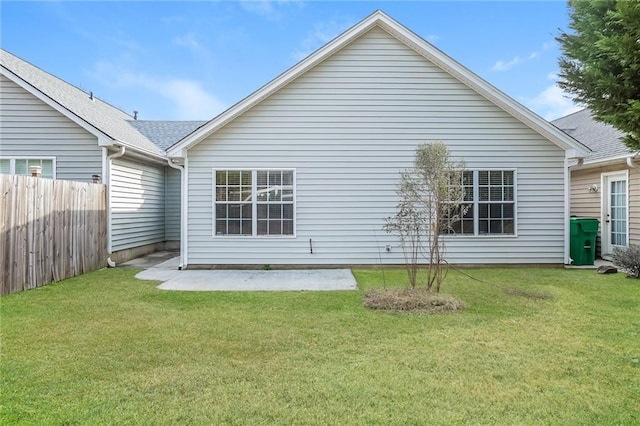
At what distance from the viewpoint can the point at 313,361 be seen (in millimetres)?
3959

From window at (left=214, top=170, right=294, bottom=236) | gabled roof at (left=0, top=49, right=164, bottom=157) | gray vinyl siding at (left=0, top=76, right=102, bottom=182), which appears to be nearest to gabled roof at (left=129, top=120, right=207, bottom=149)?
gabled roof at (left=0, top=49, right=164, bottom=157)

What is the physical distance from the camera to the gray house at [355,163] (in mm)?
9766

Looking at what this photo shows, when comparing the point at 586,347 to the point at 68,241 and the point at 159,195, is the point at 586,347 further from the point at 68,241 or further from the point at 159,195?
the point at 159,195

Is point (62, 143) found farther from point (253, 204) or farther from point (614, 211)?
point (614, 211)

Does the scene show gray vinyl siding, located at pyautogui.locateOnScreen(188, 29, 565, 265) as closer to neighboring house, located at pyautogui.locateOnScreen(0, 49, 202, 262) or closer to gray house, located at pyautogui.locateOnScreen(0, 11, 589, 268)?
gray house, located at pyautogui.locateOnScreen(0, 11, 589, 268)

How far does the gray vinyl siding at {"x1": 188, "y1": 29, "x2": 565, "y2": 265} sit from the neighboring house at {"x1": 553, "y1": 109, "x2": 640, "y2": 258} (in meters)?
1.93

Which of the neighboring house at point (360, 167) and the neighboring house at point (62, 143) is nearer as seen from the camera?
the neighboring house at point (360, 167)

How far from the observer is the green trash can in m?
10.0

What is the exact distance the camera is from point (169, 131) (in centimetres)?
1549

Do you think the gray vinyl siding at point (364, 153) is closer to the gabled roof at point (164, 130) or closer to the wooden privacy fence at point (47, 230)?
the wooden privacy fence at point (47, 230)

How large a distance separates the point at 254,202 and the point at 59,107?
536 cm

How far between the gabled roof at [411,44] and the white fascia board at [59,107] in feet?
6.10

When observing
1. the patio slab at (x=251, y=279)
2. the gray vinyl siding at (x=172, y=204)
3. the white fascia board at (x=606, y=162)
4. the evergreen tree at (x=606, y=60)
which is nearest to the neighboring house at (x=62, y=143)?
the patio slab at (x=251, y=279)

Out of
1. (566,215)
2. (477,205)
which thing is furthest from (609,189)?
(477,205)
